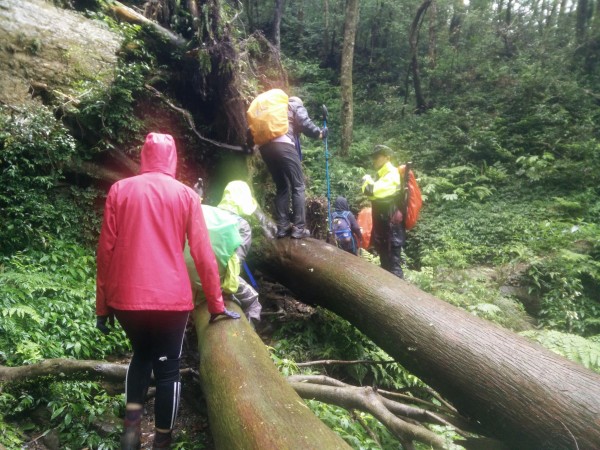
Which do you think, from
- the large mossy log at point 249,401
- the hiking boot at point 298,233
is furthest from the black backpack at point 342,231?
the large mossy log at point 249,401

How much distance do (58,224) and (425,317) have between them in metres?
4.89

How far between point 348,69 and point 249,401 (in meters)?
13.4

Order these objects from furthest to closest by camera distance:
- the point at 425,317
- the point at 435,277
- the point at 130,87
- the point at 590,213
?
the point at 590,213 → the point at 435,277 → the point at 130,87 → the point at 425,317

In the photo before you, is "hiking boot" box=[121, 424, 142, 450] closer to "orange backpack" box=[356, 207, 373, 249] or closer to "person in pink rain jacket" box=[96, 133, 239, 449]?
"person in pink rain jacket" box=[96, 133, 239, 449]

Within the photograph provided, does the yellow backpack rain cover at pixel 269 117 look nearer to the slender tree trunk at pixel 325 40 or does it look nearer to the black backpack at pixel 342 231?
the black backpack at pixel 342 231

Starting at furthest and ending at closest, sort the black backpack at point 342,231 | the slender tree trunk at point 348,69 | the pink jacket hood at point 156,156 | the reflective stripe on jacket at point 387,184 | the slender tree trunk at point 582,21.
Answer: the slender tree trunk at point 582,21
the slender tree trunk at point 348,69
the black backpack at point 342,231
the reflective stripe on jacket at point 387,184
the pink jacket hood at point 156,156

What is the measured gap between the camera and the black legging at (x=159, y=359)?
275cm

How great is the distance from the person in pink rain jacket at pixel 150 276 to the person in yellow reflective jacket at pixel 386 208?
387 centimetres

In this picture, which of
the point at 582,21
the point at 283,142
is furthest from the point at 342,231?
the point at 582,21

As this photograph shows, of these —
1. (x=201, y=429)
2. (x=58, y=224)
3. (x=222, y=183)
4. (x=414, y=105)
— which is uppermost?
(x=414, y=105)

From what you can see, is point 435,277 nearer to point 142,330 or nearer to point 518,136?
point 142,330

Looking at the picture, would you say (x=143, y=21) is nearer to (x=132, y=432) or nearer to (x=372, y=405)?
(x=132, y=432)

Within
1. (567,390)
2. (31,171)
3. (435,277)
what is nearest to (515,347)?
(567,390)

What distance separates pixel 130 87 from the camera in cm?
651
